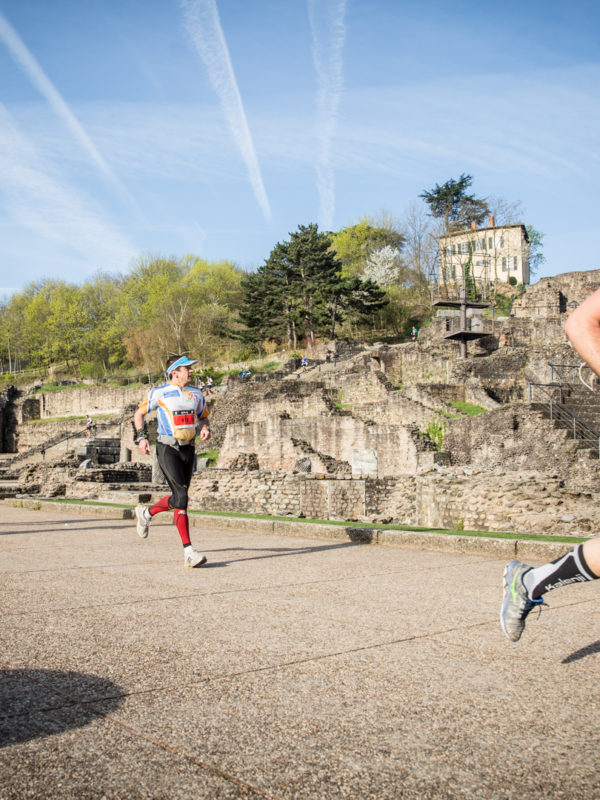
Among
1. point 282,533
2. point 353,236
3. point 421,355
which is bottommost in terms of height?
point 282,533

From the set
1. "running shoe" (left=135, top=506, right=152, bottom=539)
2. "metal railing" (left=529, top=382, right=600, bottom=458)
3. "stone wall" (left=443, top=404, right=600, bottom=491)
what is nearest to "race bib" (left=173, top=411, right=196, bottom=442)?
"running shoe" (left=135, top=506, right=152, bottom=539)

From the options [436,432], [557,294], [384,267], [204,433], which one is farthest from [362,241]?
[204,433]

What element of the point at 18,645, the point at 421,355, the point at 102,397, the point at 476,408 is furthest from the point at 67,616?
the point at 102,397

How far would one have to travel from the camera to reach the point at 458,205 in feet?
249

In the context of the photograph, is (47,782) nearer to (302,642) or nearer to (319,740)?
(319,740)

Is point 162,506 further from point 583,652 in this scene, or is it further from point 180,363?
point 583,652

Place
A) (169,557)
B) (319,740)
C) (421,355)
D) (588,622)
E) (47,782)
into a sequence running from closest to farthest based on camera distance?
(47,782) < (319,740) < (588,622) < (169,557) < (421,355)

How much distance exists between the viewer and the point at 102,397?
6812 centimetres

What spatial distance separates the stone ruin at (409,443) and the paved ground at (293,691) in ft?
17.1

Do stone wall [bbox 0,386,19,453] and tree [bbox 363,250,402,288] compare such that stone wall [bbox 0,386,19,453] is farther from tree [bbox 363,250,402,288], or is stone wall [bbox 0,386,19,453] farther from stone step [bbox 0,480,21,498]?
stone step [bbox 0,480,21,498]

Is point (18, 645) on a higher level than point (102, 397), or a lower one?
lower

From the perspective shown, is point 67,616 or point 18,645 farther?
point 67,616

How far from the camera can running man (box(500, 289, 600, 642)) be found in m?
3.24

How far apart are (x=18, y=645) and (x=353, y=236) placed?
8451 centimetres
